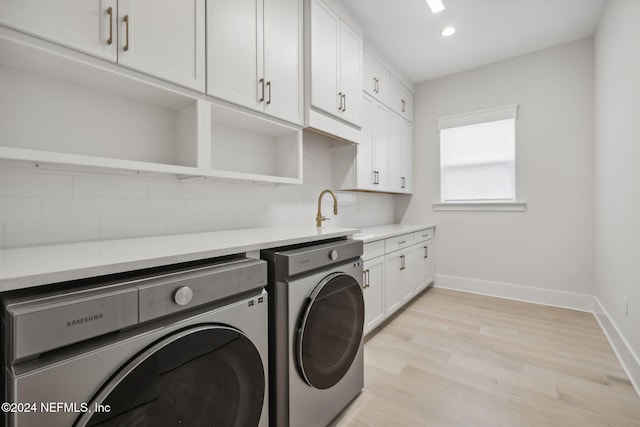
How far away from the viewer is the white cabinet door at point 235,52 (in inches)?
57.2

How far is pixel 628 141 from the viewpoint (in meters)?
1.89

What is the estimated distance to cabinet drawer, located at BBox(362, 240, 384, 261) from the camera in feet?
7.25

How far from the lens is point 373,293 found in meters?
2.35

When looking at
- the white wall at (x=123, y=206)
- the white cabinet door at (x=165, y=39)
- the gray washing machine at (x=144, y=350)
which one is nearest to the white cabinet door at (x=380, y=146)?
the white wall at (x=123, y=206)

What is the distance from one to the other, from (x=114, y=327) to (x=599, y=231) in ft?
12.2

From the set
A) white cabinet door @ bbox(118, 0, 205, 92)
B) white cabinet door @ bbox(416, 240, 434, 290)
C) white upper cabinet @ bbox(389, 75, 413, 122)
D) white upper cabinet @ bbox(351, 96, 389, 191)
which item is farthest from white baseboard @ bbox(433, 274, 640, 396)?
white cabinet door @ bbox(118, 0, 205, 92)

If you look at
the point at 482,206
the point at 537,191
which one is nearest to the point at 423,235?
the point at 482,206

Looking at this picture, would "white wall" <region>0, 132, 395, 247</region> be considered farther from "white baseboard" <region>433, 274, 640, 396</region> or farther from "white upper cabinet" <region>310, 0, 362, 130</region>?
"white baseboard" <region>433, 274, 640, 396</region>

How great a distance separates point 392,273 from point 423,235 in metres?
1.01

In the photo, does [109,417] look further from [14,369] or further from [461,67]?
[461,67]

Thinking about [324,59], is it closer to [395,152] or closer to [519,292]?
[395,152]

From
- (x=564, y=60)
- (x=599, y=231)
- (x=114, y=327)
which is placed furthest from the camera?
(x=564, y=60)

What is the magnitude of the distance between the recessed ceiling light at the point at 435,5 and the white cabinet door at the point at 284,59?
3.69 ft

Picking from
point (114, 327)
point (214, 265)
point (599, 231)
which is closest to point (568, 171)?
point (599, 231)
